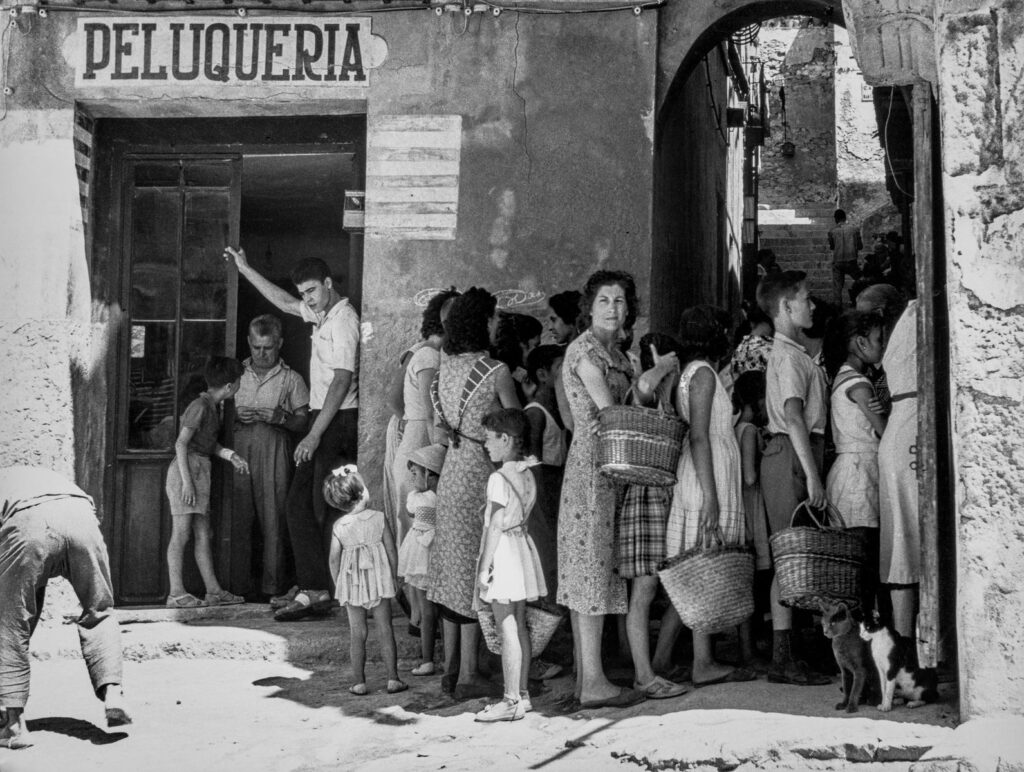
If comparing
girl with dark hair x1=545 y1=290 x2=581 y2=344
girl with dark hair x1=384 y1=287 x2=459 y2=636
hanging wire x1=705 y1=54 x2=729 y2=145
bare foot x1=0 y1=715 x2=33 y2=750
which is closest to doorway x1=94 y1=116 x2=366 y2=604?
girl with dark hair x1=384 y1=287 x2=459 y2=636

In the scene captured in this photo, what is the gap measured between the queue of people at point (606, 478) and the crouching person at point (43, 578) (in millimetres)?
1099

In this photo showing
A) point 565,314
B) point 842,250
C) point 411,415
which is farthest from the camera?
point 842,250

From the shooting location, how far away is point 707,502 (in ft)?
21.1

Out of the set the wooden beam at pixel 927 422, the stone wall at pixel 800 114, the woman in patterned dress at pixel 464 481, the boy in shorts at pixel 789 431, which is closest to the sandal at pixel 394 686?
the woman in patterned dress at pixel 464 481

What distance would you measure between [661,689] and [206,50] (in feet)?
15.0

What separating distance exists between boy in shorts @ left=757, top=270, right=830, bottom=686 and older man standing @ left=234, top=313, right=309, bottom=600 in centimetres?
302

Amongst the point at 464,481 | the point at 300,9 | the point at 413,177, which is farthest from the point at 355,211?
the point at 464,481

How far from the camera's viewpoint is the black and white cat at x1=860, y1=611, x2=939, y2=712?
596 cm

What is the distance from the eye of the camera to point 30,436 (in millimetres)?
8312

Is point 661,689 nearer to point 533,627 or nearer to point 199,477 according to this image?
point 533,627

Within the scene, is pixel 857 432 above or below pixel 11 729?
above

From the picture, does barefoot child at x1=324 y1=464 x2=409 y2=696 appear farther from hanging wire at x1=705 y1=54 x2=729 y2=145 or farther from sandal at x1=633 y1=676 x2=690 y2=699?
hanging wire at x1=705 y1=54 x2=729 y2=145

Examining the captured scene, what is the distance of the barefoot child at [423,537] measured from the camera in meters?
6.98

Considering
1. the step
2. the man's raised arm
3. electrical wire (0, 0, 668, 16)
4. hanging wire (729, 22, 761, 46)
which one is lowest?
the step
